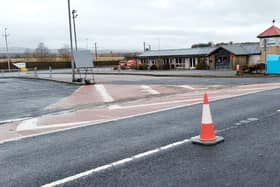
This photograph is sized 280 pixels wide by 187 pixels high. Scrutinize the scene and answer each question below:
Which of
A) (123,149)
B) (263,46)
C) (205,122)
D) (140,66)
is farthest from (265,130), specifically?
(140,66)

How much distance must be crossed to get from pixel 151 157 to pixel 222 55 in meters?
46.6

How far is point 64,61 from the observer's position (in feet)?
274

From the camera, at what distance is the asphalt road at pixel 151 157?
4324mm

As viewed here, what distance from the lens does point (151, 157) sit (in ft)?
17.3

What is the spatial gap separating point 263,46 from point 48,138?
38.5 meters

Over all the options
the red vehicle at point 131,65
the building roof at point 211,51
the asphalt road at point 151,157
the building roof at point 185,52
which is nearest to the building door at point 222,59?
the building roof at point 211,51

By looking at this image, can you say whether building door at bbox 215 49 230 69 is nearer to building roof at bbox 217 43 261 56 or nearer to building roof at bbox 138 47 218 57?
building roof at bbox 217 43 261 56

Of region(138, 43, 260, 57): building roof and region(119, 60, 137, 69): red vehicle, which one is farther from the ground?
region(138, 43, 260, 57): building roof

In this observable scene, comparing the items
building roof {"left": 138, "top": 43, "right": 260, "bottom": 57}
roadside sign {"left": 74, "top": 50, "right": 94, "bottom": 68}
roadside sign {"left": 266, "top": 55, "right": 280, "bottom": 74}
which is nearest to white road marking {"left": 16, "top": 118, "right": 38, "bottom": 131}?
roadside sign {"left": 74, "top": 50, "right": 94, "bottom": 68}

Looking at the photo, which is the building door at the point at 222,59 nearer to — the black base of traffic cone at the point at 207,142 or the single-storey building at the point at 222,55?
the single-storey building at the point at 222,55

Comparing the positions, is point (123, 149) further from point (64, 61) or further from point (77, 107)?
point (64, 61)

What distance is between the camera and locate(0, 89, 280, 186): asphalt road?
4.32 m

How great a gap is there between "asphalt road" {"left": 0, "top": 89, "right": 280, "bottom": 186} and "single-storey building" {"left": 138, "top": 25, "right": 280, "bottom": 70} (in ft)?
111

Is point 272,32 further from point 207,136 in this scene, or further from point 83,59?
point 207,136
